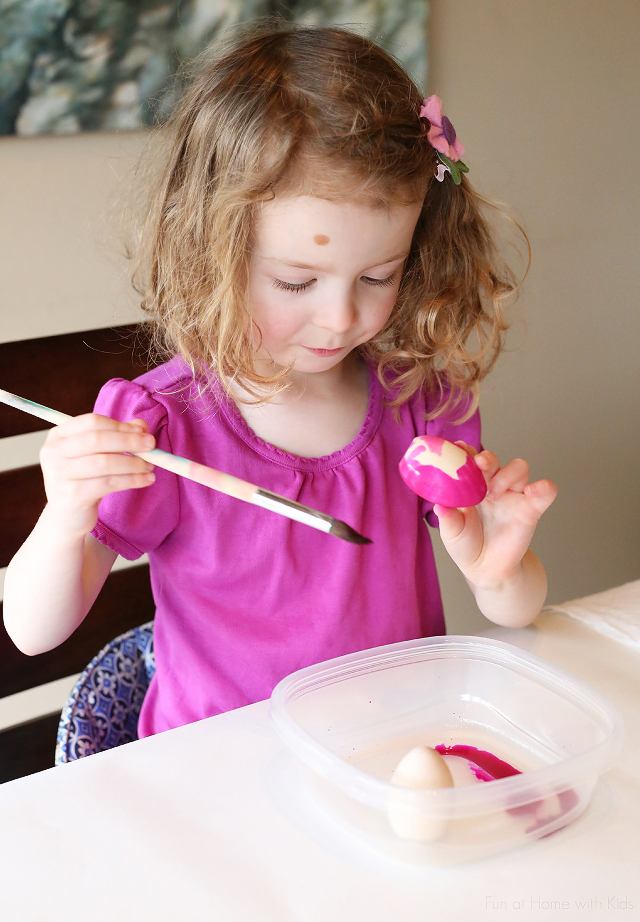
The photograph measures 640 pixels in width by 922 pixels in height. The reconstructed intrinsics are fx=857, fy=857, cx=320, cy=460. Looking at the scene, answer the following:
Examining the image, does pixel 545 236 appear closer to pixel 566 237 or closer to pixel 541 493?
pixel 566 237

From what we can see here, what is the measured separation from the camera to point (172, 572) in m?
0.93

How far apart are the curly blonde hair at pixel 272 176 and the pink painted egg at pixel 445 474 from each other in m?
0.17

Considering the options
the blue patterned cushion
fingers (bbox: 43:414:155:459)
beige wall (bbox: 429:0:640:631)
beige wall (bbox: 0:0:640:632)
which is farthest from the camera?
beige wall (bbox: 429:0:640:631)

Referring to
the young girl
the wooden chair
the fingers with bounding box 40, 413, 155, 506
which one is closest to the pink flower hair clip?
the young girl

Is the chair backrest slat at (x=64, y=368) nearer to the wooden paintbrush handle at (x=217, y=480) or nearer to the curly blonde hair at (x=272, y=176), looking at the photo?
the curly blonde hair at (x=272, y=176)

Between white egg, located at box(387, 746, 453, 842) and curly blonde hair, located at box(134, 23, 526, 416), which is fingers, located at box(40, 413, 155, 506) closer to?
curly blonde hair, located at box(134, 23, 526, 416)

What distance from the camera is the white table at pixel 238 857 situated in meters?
0.53

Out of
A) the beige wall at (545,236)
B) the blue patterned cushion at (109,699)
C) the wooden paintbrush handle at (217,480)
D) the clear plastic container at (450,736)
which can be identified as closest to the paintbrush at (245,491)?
the wooden paintbrush handle at (217,480)

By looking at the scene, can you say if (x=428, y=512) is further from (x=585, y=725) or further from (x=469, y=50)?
(x=469, y=50)

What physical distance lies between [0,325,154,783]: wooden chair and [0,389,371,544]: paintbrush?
1.49 feet

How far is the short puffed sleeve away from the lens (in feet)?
2.72

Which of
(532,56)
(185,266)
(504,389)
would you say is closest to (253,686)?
(185,266)

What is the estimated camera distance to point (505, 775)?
2.16 feet

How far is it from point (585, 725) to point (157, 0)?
3.75 ft
